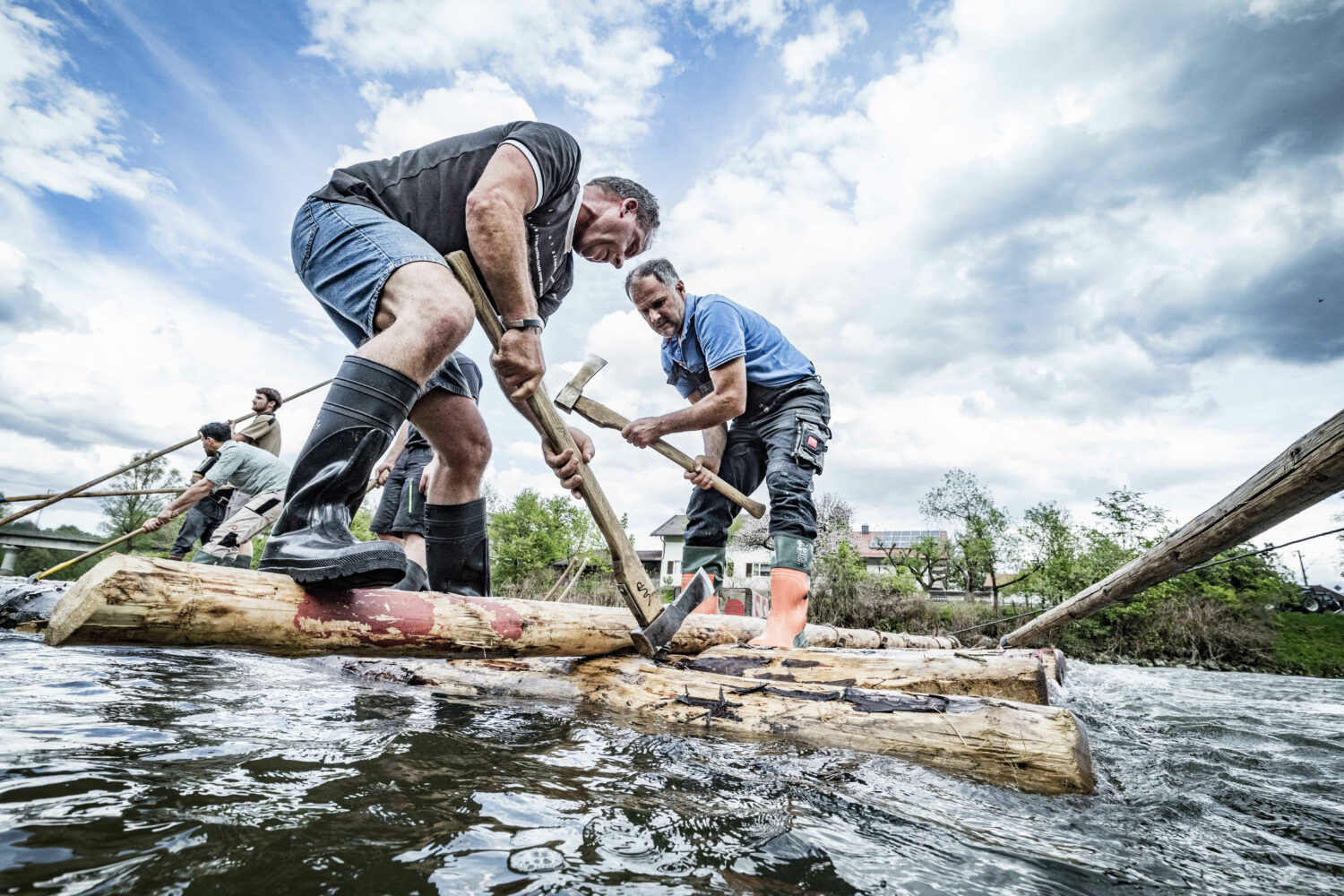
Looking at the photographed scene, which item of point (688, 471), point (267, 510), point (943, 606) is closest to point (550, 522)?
point (943, 606)

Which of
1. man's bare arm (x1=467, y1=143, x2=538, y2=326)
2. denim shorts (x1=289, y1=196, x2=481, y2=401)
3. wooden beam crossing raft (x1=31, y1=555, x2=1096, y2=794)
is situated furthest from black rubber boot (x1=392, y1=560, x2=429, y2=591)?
man's bare arm (x1=467, y1=143, x2=538, y2=326)

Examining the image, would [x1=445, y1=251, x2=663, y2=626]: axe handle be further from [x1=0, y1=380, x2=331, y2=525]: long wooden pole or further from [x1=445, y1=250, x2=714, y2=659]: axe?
[x1=0, y1=380, x2=331, y2=525]: long wooden pole

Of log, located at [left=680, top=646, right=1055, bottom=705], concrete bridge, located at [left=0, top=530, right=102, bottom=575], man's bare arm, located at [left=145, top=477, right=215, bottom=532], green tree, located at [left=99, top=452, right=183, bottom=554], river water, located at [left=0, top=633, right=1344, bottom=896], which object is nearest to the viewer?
river water, located at [left=0, top=633, right=1344, bottom=896]

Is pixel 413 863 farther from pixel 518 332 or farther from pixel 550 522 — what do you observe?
pixel 550 522

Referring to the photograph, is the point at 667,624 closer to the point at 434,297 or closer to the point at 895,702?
the point at 895,702

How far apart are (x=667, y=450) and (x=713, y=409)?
441 millimetres

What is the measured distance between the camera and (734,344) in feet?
11.6

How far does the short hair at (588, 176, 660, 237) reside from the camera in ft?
9.43

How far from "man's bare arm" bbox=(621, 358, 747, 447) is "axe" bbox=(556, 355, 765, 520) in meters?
0.13

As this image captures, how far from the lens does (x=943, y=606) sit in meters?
25.4

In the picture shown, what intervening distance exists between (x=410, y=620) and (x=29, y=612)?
5.76m

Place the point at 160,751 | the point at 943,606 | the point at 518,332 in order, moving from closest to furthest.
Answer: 1. the point at 160,751
2. the point at 518,332
3. the point at 943,606

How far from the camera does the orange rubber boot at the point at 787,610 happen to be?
9.71 ft

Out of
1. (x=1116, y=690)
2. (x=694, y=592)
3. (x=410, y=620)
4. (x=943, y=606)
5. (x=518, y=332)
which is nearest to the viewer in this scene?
(x=410, y=620)
